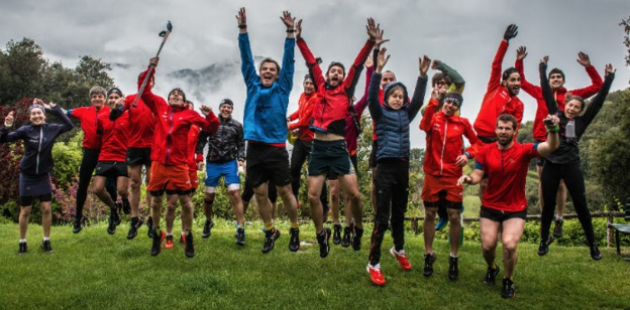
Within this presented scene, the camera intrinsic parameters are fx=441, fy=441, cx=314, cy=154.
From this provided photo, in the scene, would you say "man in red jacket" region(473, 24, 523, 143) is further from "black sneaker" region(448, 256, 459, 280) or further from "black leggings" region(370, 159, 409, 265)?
"black sneaker" region(448, 256, 459, 280)

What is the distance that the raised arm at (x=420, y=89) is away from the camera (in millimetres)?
6180

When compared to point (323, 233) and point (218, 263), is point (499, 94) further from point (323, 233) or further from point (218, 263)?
point (218, 263)

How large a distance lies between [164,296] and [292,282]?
1.78 metres

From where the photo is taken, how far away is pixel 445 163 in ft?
21.6

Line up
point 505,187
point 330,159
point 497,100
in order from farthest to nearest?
1. point 497,100
2. point 330,159
3. point 505,187

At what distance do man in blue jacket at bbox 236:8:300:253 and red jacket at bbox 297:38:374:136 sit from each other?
0.47 meters

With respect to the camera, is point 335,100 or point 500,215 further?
point 335,100

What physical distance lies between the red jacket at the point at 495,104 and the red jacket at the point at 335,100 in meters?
2.26

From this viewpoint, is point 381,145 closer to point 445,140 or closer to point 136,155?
point 445,140

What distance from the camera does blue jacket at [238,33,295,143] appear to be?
642 centimetres

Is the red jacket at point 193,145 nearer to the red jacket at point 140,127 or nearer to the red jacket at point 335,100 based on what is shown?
the red jacket at point 140,127

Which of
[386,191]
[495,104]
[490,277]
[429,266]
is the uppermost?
[495,104]

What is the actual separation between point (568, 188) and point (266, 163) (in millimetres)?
4853

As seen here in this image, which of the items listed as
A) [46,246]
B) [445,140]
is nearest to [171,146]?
[46,246]
